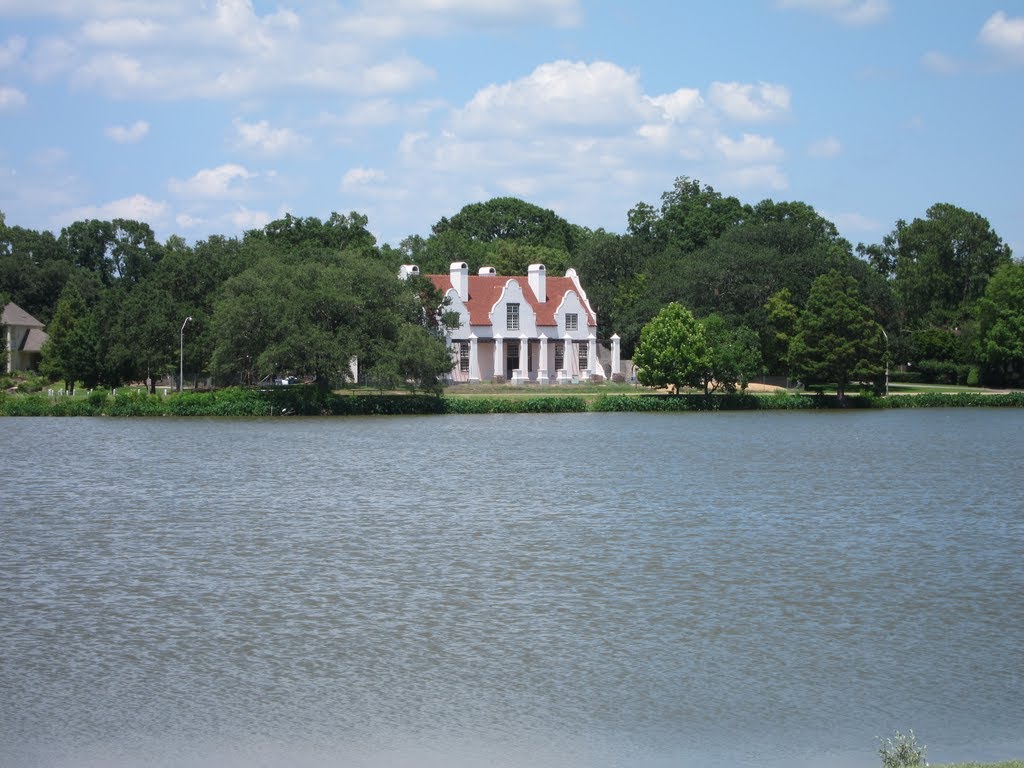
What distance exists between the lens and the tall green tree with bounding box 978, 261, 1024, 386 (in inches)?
3265

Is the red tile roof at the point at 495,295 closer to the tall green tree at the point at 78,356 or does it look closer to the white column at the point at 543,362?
the white column at the point at 543,362

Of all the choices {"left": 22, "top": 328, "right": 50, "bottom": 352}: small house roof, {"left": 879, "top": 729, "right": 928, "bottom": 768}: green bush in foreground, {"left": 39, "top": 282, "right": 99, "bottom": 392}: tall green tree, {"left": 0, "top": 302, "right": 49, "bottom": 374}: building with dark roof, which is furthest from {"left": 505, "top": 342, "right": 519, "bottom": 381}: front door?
{"left": 879, "top": 729, "right": 928, "bottom": 768}: green bush in foreground

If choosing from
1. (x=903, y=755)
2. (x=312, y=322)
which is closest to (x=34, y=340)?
(x=312, y=322)

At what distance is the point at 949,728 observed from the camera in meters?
12.1

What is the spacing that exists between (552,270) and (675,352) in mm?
43071

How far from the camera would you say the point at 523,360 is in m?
83.9

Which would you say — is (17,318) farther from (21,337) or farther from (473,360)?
(473,360)

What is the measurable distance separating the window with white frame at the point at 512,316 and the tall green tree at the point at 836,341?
19973mm

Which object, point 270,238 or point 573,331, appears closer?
point 573,331

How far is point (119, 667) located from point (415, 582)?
619 cm

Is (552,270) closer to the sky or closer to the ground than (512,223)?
closer to the ground

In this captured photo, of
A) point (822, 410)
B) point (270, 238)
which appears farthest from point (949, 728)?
point (270, 238)

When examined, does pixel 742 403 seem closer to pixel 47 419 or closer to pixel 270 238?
pixel 47 419

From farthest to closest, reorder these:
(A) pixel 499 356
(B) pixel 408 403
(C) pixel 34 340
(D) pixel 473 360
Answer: (C) pixel 34 340 → (A) pixel 499 356 → (D) pixel 473 360 → (B) pixel 408 403
